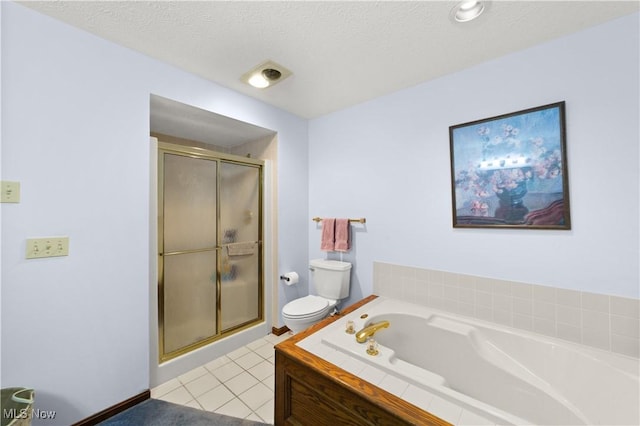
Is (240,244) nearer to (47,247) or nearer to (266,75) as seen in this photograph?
(47,247)

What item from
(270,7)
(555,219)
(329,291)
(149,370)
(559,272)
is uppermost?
(270,7)

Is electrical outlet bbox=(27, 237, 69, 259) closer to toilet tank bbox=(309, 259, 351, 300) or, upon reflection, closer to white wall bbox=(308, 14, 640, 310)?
toilet tank bbox=(309, 259, 351, 300)

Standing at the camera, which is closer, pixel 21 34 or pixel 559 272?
pixel 21 34

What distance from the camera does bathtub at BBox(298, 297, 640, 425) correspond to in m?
1.13

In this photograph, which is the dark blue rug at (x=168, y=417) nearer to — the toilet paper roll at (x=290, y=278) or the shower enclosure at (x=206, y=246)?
the shower enclosure at (x=206, y=246)

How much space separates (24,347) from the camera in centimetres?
130

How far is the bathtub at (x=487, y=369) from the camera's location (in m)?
1.13

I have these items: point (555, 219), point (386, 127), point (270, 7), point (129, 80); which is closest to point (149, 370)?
point (129, 80)

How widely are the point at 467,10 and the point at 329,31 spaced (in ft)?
2.44

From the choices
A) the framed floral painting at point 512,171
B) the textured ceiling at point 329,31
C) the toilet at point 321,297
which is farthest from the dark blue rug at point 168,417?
the textured ceiling at point 329,31

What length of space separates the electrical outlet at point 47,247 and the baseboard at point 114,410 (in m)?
0.99

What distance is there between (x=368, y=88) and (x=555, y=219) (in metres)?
1.63

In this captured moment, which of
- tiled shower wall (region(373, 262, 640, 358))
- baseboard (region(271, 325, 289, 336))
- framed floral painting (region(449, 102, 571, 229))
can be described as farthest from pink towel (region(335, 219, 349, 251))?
baseboard (region(271, 325, 289, 336))

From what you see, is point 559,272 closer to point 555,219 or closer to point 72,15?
point 555,219
